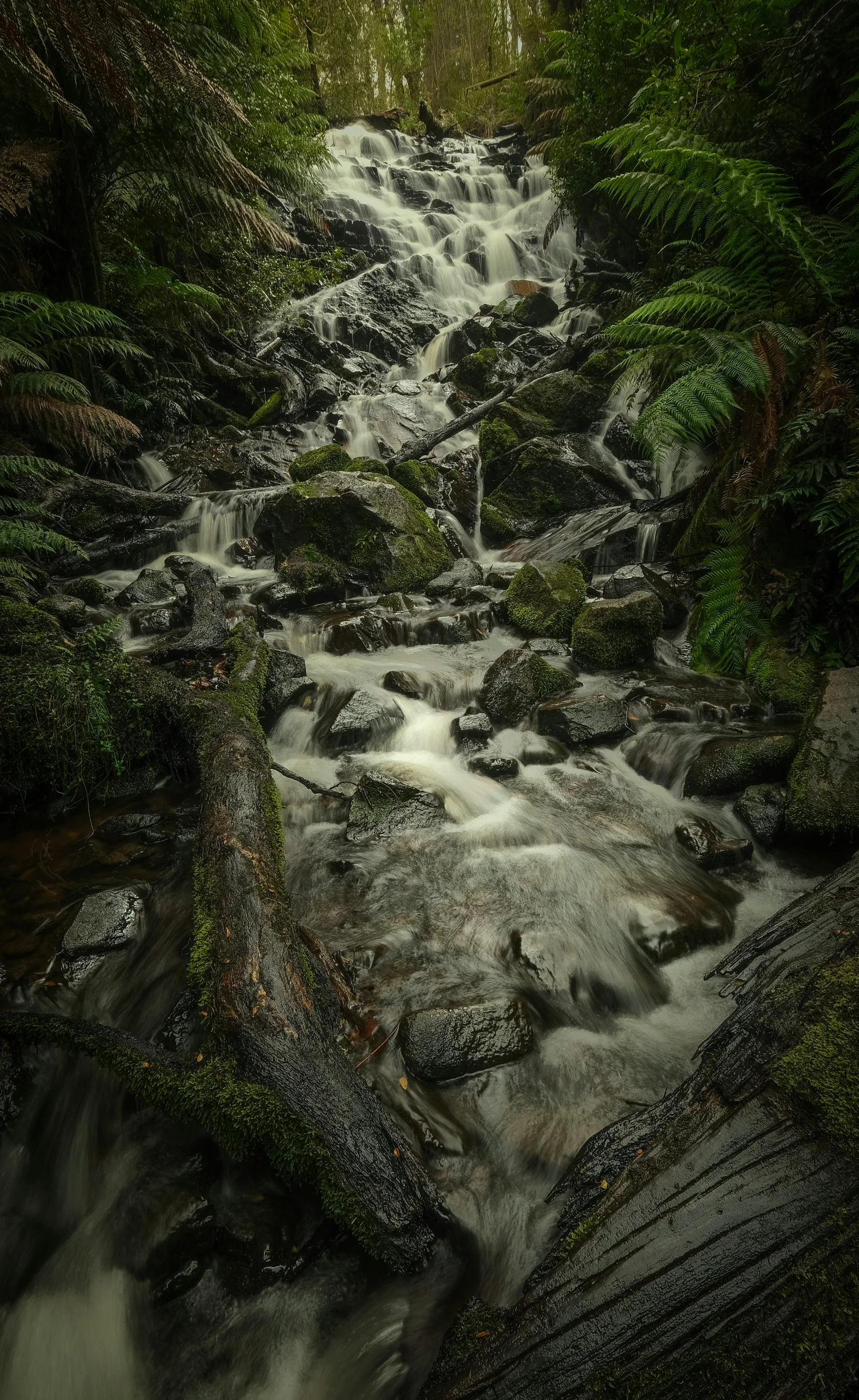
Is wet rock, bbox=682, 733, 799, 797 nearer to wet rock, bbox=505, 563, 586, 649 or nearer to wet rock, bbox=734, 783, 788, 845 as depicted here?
wet rock, bbox=734, 783, 788, 845

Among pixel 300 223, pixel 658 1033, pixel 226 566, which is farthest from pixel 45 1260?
pixel 300 223

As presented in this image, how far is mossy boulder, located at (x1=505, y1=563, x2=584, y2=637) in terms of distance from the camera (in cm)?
595

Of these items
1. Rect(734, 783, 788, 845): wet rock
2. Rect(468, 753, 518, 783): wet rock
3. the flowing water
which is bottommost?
the flowing water

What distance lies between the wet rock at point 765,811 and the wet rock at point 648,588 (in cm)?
244

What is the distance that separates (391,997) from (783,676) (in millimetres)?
3476

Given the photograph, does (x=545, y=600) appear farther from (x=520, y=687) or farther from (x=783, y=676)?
(x=783, y=676)

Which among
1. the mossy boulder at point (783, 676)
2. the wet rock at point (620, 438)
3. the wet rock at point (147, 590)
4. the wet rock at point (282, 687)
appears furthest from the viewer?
the wet rock at point (620, 438)

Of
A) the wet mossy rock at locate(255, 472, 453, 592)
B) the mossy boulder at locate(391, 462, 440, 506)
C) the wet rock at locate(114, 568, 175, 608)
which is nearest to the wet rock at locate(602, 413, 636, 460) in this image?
the mossy boulder at locate(391, 462, 440, 506)

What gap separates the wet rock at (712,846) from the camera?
3.37 metres

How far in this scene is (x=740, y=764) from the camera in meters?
3.77

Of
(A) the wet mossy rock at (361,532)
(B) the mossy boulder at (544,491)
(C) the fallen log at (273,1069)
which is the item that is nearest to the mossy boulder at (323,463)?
(A) the wet mossy rock at (361,532)

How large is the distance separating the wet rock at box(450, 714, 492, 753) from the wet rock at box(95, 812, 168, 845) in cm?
225

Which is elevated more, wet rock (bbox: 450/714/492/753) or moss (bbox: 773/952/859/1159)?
moss (bbox: 773/952/859/1159)

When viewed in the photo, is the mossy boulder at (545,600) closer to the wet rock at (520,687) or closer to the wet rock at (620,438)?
the wet rock at (520,687)
